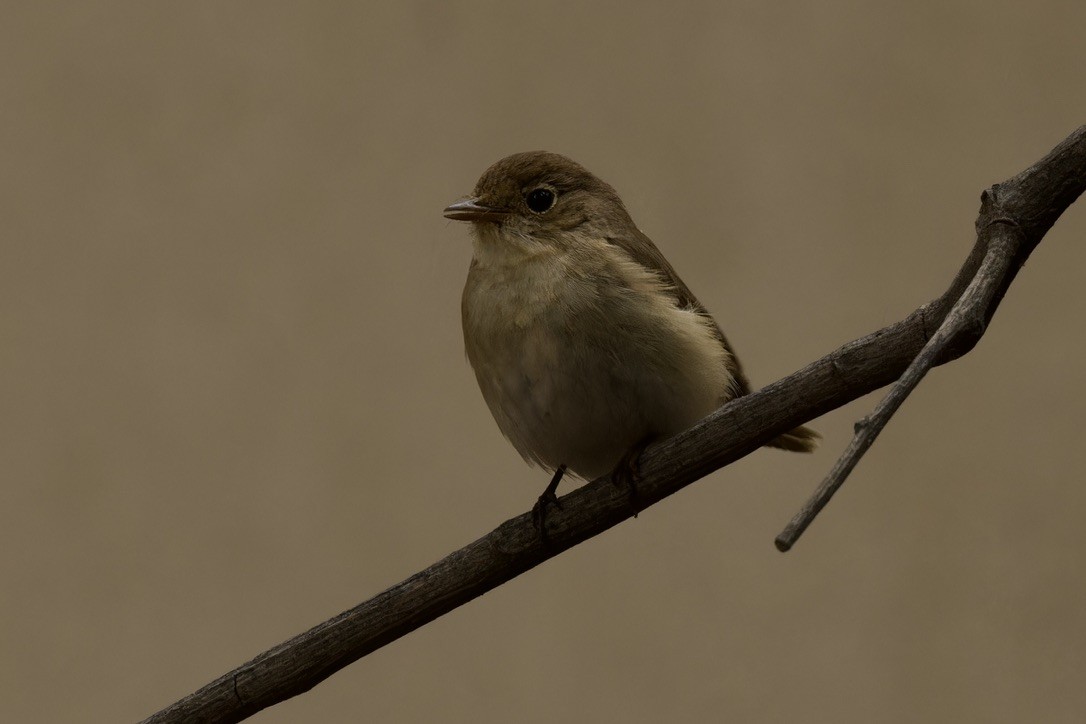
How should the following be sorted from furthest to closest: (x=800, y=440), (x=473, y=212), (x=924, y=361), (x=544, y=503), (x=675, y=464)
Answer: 1. (x=800, y=440)
2. (x=473, y=212)
3. (x=544, y=503)
4. (x=675, y=464)
5. (x=924, y=361)

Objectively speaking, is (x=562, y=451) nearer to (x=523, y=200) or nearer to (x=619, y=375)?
(x=619, y=375)

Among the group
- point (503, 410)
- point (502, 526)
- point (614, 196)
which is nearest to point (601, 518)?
point (502, 526)

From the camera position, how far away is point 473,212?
2.55m

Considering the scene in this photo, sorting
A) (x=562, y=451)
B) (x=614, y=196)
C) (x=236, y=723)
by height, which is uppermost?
(x=614, y=196)

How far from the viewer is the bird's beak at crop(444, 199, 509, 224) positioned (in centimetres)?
255

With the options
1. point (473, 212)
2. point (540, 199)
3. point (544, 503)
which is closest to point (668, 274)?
point (540, 199)

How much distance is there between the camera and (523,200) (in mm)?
2596

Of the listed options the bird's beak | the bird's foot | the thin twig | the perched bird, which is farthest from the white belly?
the thin twig

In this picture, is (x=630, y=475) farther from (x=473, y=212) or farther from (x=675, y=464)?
(x=473, y=212)

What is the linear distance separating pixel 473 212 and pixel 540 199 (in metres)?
0.15

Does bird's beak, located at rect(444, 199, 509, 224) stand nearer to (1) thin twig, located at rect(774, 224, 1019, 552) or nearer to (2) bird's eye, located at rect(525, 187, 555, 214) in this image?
(2) bird's eye, located at rect(525, 187, 555, 214)

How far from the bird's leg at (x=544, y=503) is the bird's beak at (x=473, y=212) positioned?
1.79 feet

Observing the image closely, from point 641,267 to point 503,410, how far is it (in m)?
0.41

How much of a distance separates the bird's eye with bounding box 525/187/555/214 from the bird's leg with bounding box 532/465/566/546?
0.55 metres
